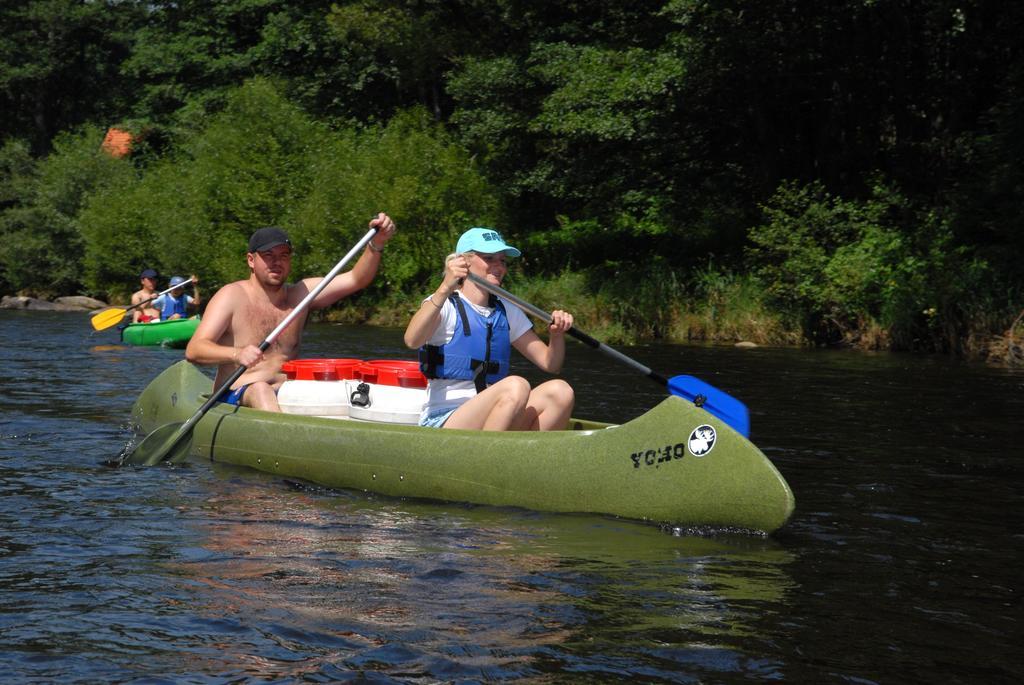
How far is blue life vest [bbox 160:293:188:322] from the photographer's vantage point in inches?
773

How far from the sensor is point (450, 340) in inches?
266

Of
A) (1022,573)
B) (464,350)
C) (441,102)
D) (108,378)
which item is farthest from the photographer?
(441,102)

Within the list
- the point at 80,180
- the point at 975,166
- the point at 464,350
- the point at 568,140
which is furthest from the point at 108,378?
the point at 80,180

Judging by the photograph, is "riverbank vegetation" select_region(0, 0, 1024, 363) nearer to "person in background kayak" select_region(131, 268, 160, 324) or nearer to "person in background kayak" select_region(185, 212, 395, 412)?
"person in background kayak" select_region(131, 268, 160, 324)

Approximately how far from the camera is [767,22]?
21.2 metres

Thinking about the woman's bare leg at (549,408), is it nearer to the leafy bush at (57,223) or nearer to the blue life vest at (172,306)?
the blue life vest at (172,306)

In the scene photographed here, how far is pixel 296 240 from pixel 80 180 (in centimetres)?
1223

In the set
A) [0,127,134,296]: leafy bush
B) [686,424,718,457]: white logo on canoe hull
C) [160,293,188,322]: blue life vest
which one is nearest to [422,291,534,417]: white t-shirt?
[686,424,718,457]: white logo on canoe hull

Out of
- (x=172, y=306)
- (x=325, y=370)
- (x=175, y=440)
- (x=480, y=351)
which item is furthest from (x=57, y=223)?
(x=480, y=351)

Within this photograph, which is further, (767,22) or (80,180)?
(80,180)

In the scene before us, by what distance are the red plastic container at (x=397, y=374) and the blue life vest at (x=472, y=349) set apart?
2.44ft

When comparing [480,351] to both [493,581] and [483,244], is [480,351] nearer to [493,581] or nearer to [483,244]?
[483,244]

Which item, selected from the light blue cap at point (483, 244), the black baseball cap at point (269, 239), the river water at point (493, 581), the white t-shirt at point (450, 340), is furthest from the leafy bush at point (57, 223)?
the light blue cap at point (483, 244)

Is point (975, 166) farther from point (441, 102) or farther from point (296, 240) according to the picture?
point (441, 102)
